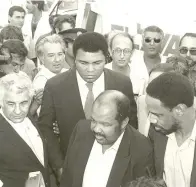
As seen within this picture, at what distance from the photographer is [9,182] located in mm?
3215

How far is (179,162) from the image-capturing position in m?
2.89

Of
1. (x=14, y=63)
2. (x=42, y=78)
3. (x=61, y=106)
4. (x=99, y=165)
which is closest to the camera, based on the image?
(x=99, y=165)

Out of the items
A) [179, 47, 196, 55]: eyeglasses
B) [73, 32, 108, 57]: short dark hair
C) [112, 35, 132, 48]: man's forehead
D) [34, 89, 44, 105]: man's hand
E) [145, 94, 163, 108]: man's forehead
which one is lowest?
[34, 89, 44, 105]: man's hand

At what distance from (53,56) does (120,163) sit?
1993mm

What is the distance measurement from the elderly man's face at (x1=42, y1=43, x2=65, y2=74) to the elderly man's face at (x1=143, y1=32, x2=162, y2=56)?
4.41 feet

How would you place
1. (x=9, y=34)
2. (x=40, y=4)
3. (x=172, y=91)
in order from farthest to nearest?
(x=40, y=4)
(x=9, y=34)
(x=172, y=91)

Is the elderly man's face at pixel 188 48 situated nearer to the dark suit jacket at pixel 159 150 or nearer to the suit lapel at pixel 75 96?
the suit lapel at pixel 75 96

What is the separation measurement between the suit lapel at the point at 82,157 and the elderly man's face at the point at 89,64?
30.0 inches

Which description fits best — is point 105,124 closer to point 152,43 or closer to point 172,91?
point 172,91

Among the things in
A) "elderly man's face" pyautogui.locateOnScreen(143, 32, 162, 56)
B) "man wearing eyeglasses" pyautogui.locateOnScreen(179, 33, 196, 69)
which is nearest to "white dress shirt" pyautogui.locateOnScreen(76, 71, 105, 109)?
"elderly man's face" pyautogui.locateOnScreen(143, 32, 162, 56)

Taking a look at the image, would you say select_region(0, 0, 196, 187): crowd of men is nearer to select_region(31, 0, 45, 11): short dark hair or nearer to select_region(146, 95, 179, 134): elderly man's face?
select_region(146, 95, 179, 134): elderly man's face

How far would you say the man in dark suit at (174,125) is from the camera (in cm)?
282

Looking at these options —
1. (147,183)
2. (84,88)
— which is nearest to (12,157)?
(84,88)

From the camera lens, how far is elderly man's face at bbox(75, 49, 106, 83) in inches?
143
